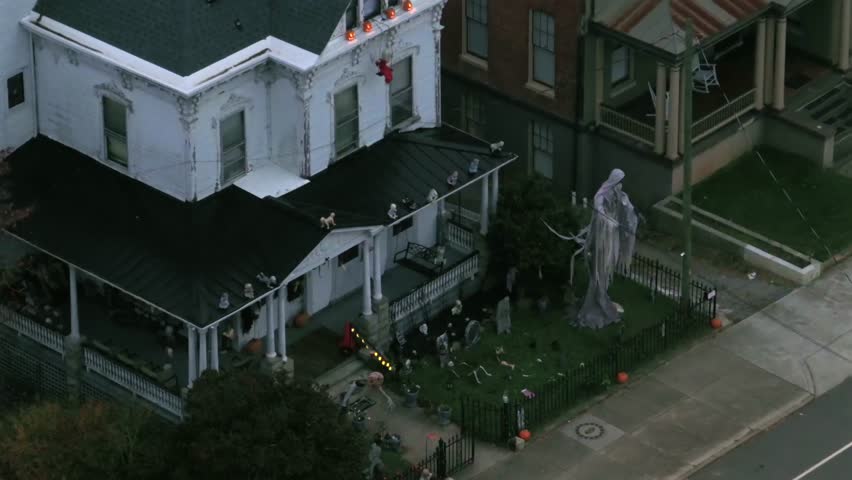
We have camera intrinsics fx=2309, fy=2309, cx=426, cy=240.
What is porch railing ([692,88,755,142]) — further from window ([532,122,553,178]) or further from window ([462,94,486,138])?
window ([462,94,486,138])

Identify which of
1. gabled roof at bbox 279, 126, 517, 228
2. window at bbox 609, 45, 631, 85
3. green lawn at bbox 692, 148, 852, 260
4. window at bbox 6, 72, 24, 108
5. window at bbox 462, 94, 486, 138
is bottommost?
green lawn at bbox 692, 148, 852, 260

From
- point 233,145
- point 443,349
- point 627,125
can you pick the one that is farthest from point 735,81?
point 233,145

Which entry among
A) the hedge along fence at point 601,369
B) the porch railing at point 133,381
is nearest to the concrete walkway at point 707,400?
the hedge along fence at point 601,369

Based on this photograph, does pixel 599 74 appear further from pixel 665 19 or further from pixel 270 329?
pixel 270 329

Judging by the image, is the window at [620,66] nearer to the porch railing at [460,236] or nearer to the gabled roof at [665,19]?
the gabled roof at [665,19]

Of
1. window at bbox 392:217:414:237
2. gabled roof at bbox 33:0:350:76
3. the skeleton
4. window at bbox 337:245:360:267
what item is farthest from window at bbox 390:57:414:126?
the skeleton

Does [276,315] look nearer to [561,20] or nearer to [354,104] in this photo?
[354,104]
